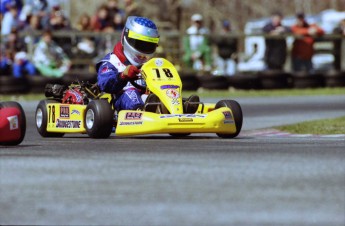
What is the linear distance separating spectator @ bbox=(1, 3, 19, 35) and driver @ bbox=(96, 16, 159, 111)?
10.0 meters

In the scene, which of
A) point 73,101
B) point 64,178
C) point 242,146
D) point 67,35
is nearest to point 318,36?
point 67,35

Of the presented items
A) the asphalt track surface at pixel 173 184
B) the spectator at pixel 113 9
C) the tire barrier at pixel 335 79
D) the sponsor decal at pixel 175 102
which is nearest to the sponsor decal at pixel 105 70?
the sponsor decal at pixel 175 102

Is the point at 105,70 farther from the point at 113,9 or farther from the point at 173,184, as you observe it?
the point at 113,9

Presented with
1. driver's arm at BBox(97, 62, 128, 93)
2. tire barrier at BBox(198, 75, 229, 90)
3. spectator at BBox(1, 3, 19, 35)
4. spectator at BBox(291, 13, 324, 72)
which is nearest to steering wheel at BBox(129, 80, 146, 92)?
driver's arm at BBox(97, 62, 128, 93)

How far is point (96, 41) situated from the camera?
22.7 metres

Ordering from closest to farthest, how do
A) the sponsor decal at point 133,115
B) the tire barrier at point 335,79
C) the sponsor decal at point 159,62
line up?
the sponsor decal at point 133,115 < the sponsor decal at point 159,62 < the tire barrier at point 335,79

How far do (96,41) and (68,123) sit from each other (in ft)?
37.1

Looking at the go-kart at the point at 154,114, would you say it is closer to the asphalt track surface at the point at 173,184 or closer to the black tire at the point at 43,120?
the black tire at the point at 43,120

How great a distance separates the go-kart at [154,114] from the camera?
34.1 feet

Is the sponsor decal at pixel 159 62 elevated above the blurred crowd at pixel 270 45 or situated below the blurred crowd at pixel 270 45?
above

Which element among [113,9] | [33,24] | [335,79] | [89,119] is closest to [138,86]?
[89,119]

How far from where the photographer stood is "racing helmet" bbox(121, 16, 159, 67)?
1149 cm

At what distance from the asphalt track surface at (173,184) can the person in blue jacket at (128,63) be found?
5.12 feet

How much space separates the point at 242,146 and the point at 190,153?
0.95 meters
